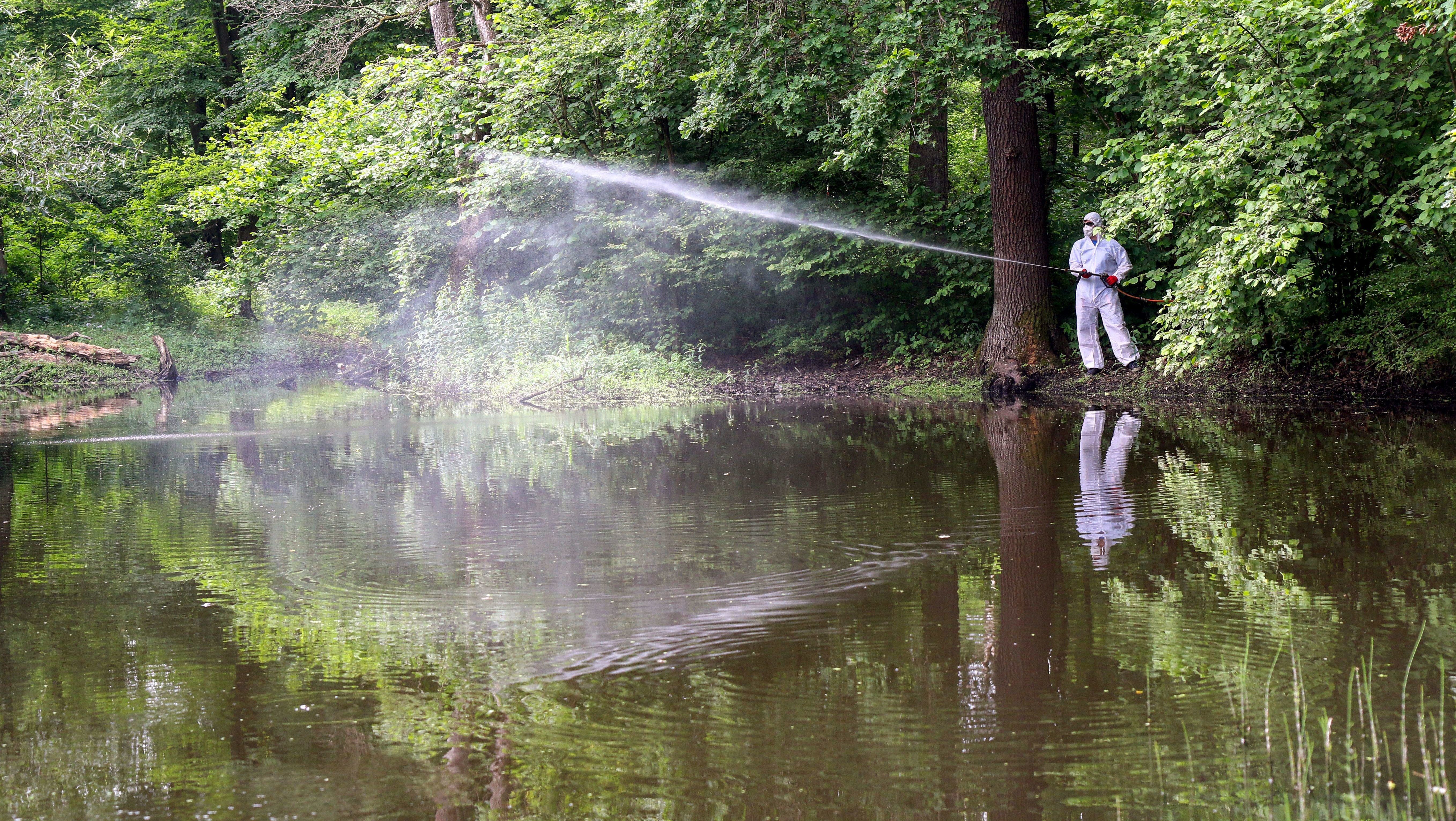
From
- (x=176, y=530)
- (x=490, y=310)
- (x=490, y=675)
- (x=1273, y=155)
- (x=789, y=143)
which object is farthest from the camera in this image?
(x=490, y=310)

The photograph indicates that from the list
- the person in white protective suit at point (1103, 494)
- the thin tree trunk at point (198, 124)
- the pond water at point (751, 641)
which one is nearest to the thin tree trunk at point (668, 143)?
the person in white protective suit at point (1103, 494)

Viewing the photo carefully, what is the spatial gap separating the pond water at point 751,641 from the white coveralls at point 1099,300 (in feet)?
16.7

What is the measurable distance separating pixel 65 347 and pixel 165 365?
1918 mm

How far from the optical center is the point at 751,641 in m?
4.64

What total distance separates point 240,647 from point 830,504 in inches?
154

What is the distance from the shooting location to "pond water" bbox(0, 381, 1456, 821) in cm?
333

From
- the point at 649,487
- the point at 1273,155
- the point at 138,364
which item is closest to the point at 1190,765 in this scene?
the point at 649,487

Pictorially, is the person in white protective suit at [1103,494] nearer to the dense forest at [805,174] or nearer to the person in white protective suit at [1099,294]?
the dense forest at [805,174]

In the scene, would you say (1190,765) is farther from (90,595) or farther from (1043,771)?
(90,595)

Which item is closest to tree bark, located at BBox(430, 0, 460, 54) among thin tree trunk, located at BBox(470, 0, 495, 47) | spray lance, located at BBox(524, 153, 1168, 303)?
thin tree trunk, located at BBox(470, 0, 495, 47)

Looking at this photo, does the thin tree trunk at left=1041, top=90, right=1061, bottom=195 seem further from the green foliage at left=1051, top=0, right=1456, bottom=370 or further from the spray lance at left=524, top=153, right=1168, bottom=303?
the green foliage at left=1051, top=0, right=1456, bottom=370

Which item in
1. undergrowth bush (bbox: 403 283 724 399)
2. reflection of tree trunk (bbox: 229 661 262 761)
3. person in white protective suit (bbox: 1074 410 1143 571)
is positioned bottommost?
reflection of tree trunk (bbox: 229 661 262 761)

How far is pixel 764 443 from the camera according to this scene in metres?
11.2

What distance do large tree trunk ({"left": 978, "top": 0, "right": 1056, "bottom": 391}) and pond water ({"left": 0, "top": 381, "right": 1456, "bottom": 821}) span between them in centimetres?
607
